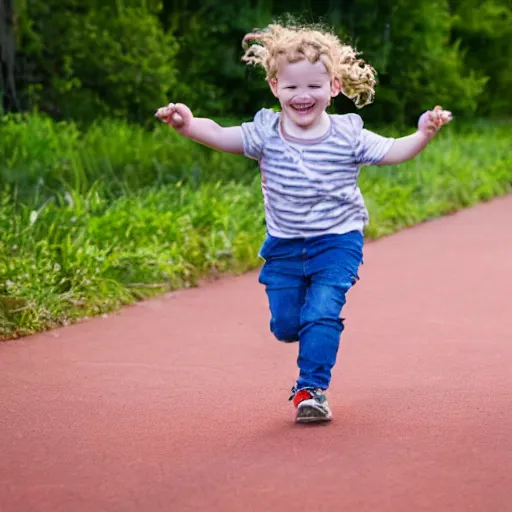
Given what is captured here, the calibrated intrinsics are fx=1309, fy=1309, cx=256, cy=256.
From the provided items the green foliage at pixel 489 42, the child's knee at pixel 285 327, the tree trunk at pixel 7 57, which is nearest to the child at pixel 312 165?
the child's knee at pixel 285 327

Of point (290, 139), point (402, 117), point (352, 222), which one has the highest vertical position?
point (290, 139)

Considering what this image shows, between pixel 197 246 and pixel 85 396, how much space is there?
369 cm

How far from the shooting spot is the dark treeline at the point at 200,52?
16.4m

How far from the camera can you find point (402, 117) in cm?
2194

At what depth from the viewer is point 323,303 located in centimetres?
549

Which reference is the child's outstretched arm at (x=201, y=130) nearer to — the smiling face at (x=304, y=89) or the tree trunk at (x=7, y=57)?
the smiling face at (x=304, y=89)

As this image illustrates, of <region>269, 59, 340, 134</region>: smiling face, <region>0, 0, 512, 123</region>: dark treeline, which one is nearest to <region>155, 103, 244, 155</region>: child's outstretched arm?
<region>269, 59, 340, 134</region>: smiling face

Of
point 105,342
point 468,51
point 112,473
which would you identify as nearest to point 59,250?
point 105,342

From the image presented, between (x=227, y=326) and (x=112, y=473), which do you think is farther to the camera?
(x=227, y=326)

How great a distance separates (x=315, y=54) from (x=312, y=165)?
461 millimetres

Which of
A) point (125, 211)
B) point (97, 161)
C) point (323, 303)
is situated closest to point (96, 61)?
point (97, 161)

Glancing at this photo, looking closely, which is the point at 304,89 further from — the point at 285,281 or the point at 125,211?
the point at 125,211

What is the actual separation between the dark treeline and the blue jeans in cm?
760

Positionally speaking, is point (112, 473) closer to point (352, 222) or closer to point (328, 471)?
point (328, 471)
